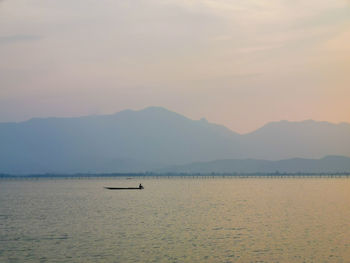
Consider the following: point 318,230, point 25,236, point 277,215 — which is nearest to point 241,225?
point 318,230

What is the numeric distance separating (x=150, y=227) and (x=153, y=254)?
756 inches

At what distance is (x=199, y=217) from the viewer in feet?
247

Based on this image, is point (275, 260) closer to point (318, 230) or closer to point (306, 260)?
point (306, 260)

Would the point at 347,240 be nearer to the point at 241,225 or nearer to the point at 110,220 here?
the point at 241,225

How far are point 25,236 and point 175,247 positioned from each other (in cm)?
1869

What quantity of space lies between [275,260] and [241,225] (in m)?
23.2

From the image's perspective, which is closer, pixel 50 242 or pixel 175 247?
pixel 175 247

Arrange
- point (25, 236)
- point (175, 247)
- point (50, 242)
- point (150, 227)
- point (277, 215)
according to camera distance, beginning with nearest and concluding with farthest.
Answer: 1. point (175, 247)
2. point (50, 242)
3. point (25, 236)
4. point (150, 227)
5. point (277, 215)

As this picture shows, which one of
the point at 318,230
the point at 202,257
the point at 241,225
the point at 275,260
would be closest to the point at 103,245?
the point at 202,257

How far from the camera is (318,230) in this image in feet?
195

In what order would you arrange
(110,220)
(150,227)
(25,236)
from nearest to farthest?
(25,236) → (150,227) → (110,220)

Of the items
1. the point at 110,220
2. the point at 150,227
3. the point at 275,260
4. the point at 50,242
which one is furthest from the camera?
the point at 110,220

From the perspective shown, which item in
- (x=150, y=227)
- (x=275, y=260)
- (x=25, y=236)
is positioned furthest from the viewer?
(x=150, y=227)

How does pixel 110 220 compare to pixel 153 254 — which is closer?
pixel 153 254
